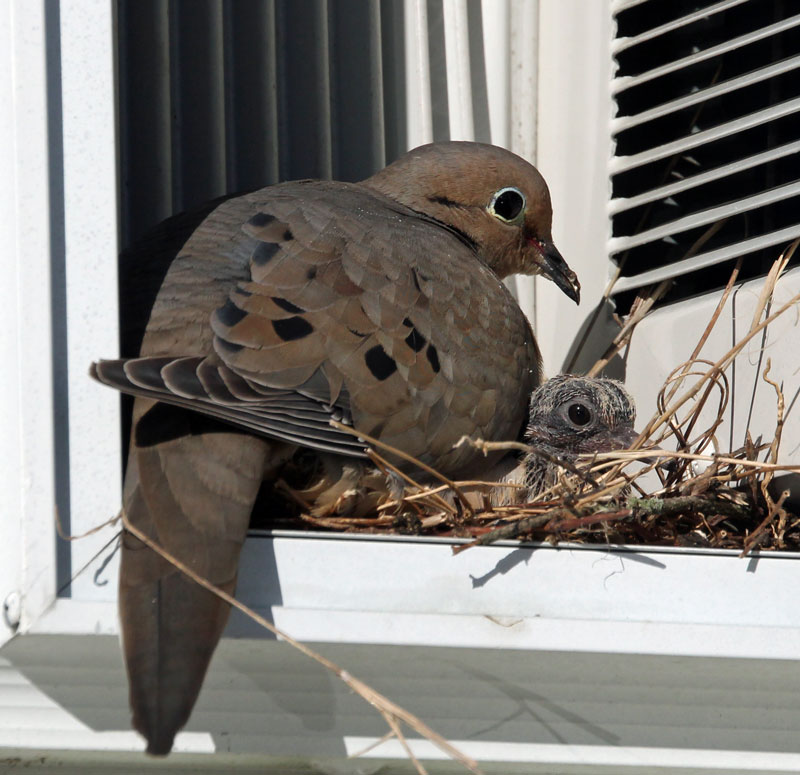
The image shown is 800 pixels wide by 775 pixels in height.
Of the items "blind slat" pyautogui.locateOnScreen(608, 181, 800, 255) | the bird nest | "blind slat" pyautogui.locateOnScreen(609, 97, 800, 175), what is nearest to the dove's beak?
"blind slat" pyautogui.locateOnScreen(608, 181, 800, 255)

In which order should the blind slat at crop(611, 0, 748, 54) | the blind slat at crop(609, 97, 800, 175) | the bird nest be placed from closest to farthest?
the bird nest
the blind slat at crop(609, 97, 800, 175)
the blind slat at crop(611, 0, 748, 54)

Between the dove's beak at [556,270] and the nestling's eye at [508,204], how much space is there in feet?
0.23

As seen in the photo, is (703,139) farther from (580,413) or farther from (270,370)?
(270,370)

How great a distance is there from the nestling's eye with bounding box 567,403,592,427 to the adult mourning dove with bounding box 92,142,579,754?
10 cm

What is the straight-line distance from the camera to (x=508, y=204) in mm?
2848

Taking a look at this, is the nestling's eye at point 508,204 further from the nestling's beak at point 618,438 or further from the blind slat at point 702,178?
the nestling's beak at point 618,438

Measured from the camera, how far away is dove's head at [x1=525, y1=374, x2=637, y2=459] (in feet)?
8.29

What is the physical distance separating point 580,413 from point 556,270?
0.41 meters

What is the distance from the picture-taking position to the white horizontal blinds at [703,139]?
236cm

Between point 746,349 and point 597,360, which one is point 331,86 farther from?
point 746,349

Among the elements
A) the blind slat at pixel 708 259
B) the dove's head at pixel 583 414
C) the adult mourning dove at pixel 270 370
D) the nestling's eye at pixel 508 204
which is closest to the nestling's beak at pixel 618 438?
the dove's head at pixel 583 414

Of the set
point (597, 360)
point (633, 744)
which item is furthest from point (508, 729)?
point (597, 360)

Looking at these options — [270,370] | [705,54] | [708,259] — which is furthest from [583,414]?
[270,370]

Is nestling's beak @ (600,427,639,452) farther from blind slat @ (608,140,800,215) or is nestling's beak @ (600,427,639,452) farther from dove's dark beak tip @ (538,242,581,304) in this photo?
blind slat @ (608,140,800,215)
